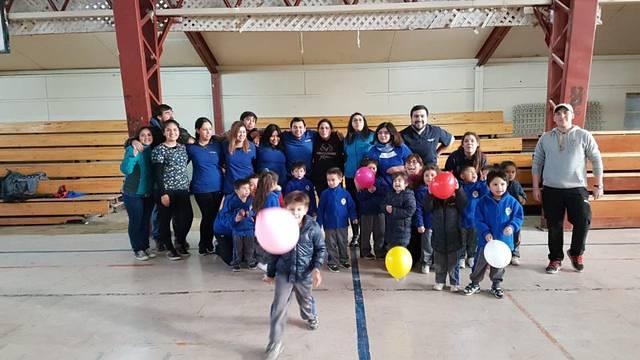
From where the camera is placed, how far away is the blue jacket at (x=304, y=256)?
8.79ft

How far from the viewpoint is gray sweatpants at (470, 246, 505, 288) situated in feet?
11.0

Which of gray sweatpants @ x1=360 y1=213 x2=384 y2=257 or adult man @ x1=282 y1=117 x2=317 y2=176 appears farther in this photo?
adult man @ x1=282 y1=117 x2=317 y2=176

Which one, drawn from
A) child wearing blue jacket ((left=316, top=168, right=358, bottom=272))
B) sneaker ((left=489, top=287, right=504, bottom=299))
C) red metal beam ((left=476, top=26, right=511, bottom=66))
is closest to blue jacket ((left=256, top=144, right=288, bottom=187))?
child wearing blue jacket ((left=316, top=168, right=358, bottom=272))

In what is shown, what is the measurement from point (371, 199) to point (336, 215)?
0.42m

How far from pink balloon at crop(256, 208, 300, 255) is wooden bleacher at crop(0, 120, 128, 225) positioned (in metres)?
5.64

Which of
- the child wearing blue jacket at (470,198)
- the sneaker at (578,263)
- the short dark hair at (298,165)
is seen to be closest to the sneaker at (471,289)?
the child wearing blue jacket at (470,198)

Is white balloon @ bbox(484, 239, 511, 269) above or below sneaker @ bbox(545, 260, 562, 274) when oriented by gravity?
above

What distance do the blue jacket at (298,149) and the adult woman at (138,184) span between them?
1.45 meters

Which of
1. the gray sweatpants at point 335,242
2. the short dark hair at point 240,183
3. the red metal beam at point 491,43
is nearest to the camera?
the short dark hair at point 240,183

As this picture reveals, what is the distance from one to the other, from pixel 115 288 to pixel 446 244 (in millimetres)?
2993

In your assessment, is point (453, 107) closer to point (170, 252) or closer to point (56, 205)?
point (170, 252)

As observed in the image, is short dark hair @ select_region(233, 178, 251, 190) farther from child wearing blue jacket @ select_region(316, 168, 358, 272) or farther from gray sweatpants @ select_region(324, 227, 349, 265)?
gray sweatpants @ select_region(324, 227, 349, 265)

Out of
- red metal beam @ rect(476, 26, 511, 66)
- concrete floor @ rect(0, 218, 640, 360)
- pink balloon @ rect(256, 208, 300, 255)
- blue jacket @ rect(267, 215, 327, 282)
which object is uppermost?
red metal beam @ rect(476, 26, 511, 66)

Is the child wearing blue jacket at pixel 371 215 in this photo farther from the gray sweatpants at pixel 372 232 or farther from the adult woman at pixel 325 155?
the adult woman at pixel 325 155
